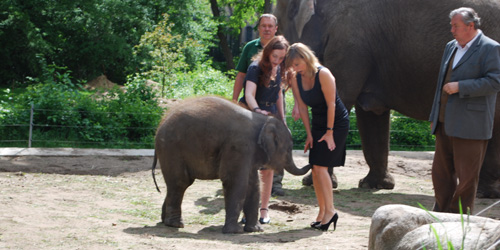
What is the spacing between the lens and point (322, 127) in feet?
21.3

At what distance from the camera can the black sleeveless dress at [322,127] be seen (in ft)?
20.9

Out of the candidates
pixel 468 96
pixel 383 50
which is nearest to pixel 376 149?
pixel 383 50

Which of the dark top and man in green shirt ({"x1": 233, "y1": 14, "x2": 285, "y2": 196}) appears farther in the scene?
man in green shirt ({"x1": 233, "y1": 14, "x2": 285, "y2": 196})

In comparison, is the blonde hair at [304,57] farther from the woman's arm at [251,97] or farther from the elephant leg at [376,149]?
the elephant leg at [376,149]

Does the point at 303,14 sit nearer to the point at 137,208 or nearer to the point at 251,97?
the point at 251,97

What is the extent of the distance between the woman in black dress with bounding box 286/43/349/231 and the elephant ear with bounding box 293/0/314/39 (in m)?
2.78

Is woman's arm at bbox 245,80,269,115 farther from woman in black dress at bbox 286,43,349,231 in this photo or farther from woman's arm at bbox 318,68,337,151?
woman's arm at bbox 318,68,337,151

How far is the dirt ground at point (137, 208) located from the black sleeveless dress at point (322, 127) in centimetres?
69

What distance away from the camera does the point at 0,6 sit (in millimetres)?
22000

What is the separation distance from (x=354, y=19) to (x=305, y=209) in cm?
279

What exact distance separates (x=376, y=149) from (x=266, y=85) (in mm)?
3249

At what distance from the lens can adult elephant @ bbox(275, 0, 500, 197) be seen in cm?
858

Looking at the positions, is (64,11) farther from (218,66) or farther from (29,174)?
(29,174)

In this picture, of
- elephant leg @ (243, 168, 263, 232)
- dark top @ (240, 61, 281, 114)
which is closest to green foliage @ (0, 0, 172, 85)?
dark top @ (240, 61, 281, 114)
